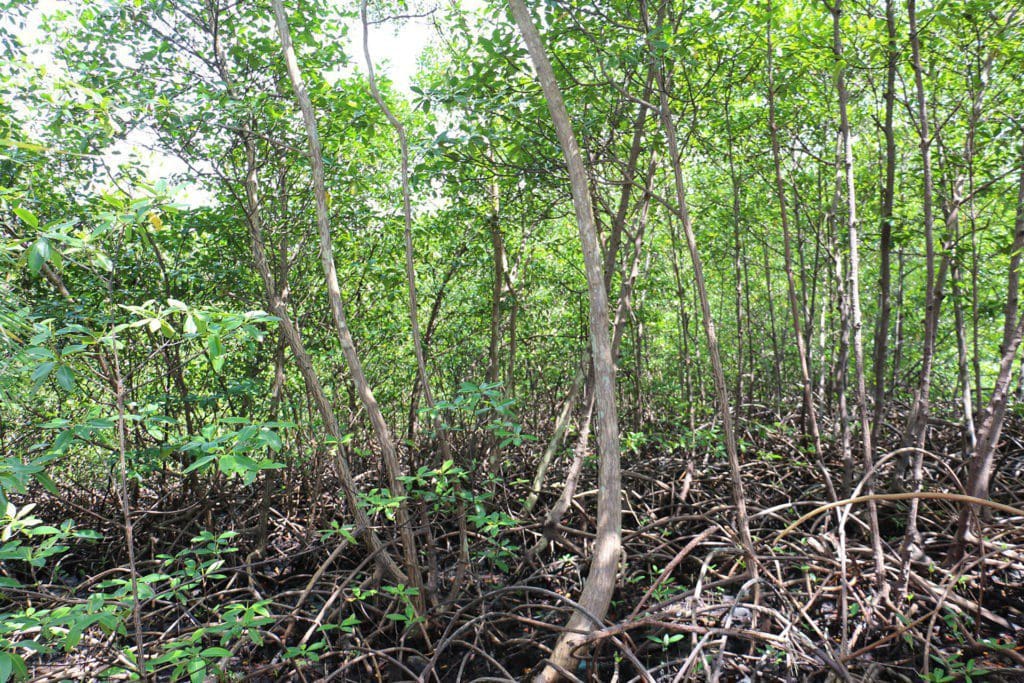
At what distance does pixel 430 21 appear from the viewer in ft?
12.4

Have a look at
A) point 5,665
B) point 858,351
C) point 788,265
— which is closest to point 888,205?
point 788,265

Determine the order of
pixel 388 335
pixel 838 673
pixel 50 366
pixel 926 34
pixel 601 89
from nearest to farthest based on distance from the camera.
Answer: pixel 50 366 < pixel 838 673 < pixel 926 34 < pixel 601 89 < pixel 388 335

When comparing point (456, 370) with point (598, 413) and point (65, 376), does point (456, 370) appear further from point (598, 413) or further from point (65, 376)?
point (65, 376)

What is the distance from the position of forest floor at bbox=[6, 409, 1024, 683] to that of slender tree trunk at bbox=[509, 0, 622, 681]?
142 millimetres

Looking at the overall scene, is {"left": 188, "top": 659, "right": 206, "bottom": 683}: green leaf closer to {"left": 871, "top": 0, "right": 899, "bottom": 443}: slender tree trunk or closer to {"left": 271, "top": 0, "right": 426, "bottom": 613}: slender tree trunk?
{"left": 271, "top": 0, "right": 426, "bottom": 613}: slender tree trunk

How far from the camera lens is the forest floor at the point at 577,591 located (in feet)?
9.12

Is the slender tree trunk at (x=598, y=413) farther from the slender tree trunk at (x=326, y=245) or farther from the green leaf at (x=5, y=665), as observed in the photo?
the green leaf at (x=5, y=665)

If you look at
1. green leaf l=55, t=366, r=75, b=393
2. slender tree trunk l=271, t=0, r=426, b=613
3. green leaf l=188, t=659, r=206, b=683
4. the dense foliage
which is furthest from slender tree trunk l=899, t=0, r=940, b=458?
green leaf l=55, t=366, r=75, b=393

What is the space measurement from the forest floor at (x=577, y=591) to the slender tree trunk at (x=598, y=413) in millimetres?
142

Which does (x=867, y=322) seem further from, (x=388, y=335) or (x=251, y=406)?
(x=251, y=406)

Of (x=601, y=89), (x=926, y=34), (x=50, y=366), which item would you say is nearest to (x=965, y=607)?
(x=926, y=34)

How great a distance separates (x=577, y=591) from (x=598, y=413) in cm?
184

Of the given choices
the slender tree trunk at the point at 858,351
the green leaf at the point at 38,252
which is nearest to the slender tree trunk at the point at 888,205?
the slender tree trunk at the point at 858,351

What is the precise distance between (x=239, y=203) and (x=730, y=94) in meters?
3.83
